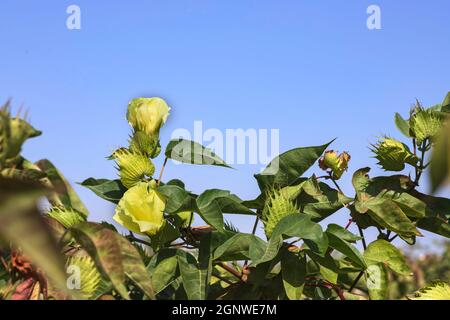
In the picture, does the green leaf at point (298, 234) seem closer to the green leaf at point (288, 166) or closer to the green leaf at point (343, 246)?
the green leaf at point (343, 246)

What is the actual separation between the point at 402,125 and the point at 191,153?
1.47 feet

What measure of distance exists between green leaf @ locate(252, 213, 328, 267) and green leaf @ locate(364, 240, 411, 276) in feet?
0.70

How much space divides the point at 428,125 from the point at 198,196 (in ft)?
1.59

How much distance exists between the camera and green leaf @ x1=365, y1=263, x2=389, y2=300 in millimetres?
1050

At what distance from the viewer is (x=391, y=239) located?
3.82 ft

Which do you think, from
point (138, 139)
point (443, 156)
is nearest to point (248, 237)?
point (138, 139)

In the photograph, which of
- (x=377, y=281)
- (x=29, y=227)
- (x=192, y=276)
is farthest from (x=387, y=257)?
(x=29, y=227)

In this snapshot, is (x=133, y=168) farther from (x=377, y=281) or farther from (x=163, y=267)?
(x=377, y=281)

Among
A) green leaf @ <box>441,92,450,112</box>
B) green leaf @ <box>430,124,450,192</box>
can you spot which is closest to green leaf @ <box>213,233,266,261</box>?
green leaf @ <box>441,92,450,112</box>

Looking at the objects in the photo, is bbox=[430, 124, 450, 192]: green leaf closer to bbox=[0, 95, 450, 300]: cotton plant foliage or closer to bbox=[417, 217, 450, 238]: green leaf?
bbox=[0, 95, 450, 300]: cotton plant foliage

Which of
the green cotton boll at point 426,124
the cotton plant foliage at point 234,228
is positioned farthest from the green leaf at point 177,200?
the green cotton boll at point 426,124

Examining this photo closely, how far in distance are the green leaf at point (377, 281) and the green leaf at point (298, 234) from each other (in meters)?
0.19

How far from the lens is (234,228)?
3.63 ft
